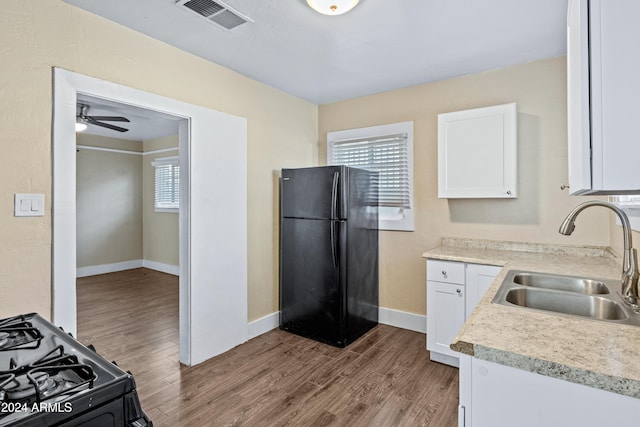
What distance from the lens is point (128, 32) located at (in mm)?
2219

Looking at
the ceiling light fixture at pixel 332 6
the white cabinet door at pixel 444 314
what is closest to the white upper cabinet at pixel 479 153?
the white cabinet door at pixel 444 314

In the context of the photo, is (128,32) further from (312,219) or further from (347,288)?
(347,288)

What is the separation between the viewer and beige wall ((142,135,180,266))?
589 centimetres

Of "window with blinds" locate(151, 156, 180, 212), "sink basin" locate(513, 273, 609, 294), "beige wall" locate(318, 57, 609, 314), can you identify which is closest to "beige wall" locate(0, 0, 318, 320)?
"beige wall" locate(318, 57, 609, 314)

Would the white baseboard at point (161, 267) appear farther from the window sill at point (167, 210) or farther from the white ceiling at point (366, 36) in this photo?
the white ceiling at point (366, 36)

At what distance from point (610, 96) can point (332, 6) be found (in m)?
1.56

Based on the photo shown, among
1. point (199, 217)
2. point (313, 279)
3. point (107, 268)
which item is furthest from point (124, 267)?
point (313, 279)

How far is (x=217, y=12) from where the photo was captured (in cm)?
203

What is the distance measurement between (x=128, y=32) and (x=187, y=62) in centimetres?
45

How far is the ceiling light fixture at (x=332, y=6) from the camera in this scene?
6.08 feet

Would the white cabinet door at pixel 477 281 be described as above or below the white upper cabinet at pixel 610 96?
below

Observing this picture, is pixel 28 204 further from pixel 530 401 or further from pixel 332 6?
pixel 530 401

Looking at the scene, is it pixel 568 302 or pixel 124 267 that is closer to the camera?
pixel 568 302

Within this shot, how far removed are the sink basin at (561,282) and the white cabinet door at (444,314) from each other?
0.67 meters
